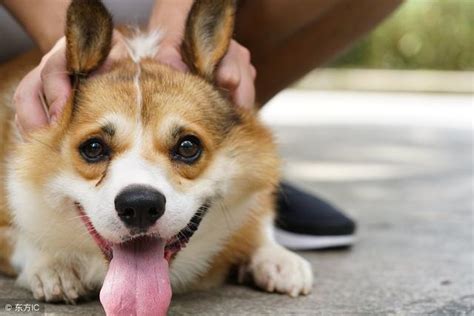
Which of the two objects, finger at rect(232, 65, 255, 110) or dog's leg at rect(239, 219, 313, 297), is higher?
finger at rect(232, 65, 255, 110)

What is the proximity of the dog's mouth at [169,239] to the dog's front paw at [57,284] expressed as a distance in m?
0.19

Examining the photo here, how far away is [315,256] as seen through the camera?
136 inches

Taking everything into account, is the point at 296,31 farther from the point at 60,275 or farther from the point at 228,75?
the point at 60,275

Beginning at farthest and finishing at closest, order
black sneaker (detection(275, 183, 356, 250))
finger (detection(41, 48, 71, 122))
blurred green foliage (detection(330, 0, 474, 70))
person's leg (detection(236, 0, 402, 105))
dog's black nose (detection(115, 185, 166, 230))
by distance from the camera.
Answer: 1. blurred green foliage (detection(330, 0, 474, 70))
2. black sneaker (detection(275, 183, 356, 250))
3. person's leg (detection(236, 0, 402, 105))
4. finger (detection(41, 48, 71, 122))
5. dog's black nose (detection(115, 185, 166, 230))

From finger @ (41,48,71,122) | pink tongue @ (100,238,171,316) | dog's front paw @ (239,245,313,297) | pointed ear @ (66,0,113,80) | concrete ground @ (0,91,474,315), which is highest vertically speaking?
pointed ear @ (66,0,113,80)

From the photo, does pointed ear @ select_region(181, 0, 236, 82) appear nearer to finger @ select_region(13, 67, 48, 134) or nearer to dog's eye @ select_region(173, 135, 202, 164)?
dog's eye @ select_region(173, 135, 202, 164)

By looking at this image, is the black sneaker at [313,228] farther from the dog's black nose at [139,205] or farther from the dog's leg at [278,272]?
the dog's black nose at [139,205]

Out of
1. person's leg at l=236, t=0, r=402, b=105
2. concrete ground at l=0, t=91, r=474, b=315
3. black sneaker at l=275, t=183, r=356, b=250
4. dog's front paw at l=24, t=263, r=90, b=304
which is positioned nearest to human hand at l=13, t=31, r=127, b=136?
dog's front paw at l=24, t=263, r=90, b=304

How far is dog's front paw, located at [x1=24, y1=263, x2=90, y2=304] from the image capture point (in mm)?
2553

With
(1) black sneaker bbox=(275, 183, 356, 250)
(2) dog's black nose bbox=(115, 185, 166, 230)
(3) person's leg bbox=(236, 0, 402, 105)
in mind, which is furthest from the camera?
(1) black sneaker bbox=(275, 183, 356, 250)

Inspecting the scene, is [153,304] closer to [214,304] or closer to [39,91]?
[214,304]

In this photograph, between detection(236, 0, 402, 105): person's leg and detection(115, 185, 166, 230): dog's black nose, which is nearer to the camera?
detection(115, 185, 166, 230): dog's black nose

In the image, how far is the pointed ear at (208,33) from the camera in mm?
2641

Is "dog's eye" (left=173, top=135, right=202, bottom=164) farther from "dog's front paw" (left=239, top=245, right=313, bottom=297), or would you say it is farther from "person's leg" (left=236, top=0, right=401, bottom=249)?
"person's leg" (left=236, top=0, right=401, bottom=249)
